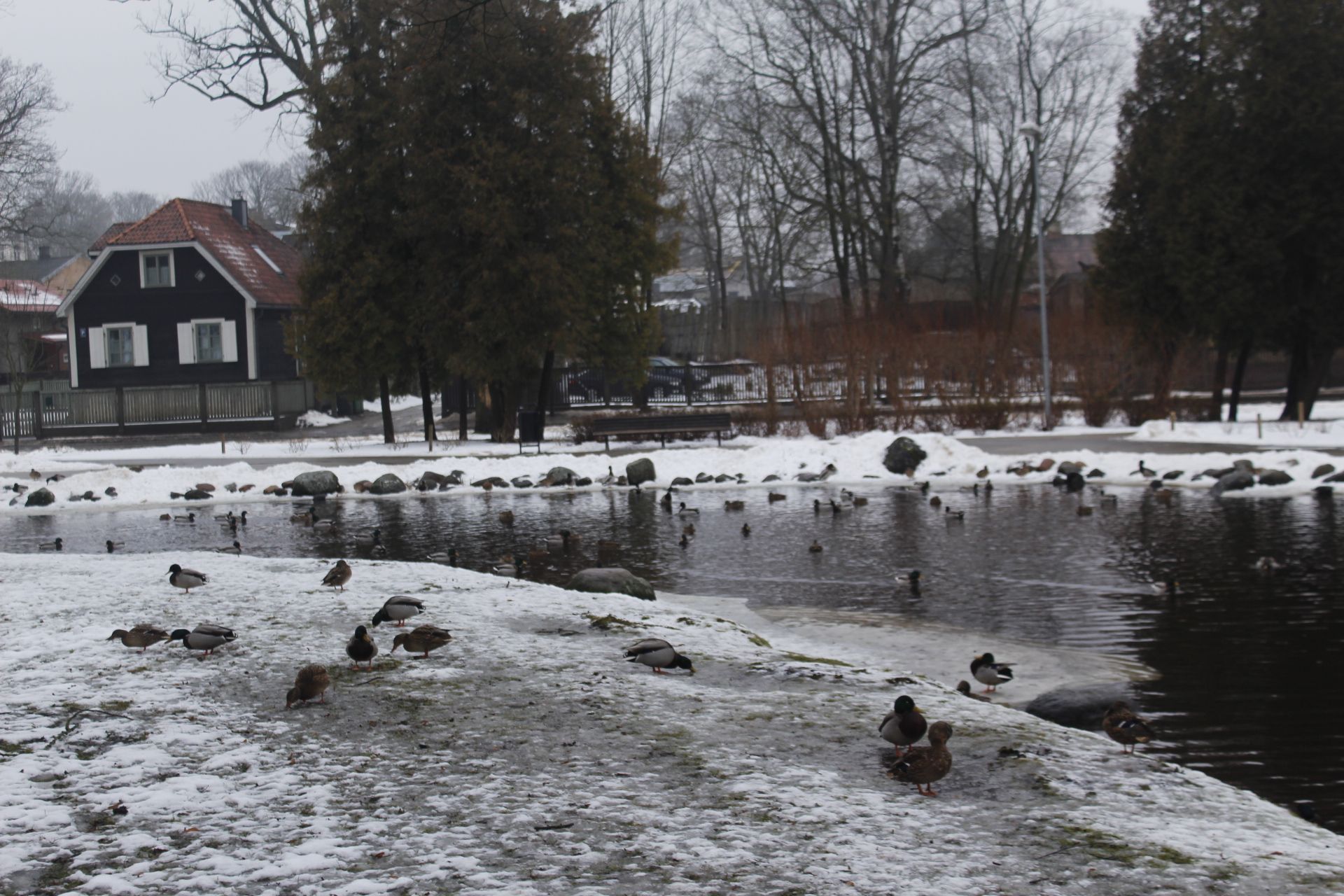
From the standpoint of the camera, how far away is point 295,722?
21.6 ft

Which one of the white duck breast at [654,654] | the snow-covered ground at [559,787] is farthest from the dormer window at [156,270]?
the white duck breast at [654,654]

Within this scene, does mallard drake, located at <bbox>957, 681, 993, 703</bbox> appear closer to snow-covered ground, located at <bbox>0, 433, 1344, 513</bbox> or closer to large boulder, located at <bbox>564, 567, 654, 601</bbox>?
large boulder, located at <bbox>564, 567, 654, 601</bbox>

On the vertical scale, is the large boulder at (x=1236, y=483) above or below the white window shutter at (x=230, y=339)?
below

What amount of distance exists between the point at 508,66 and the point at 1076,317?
17.3 meters

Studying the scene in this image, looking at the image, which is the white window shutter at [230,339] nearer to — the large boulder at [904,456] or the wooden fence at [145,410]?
the wooden fence at [145,410]

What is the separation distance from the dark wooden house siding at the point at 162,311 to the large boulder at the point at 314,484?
82.5 ft

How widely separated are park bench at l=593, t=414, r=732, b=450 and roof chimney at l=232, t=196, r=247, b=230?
31.1 m

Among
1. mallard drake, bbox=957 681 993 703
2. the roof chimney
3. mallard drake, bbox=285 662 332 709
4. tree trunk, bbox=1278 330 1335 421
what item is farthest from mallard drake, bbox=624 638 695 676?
the roof chimney

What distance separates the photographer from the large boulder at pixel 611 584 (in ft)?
38.4

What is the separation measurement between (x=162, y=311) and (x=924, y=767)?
156 feet

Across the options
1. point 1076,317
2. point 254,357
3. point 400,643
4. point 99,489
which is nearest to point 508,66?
point 99,489

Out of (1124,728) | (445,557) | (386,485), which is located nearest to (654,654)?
(1124,728)

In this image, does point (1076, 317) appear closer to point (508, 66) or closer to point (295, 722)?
point (508, 66)

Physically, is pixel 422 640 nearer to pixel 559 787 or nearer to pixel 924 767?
pixel 559 787
